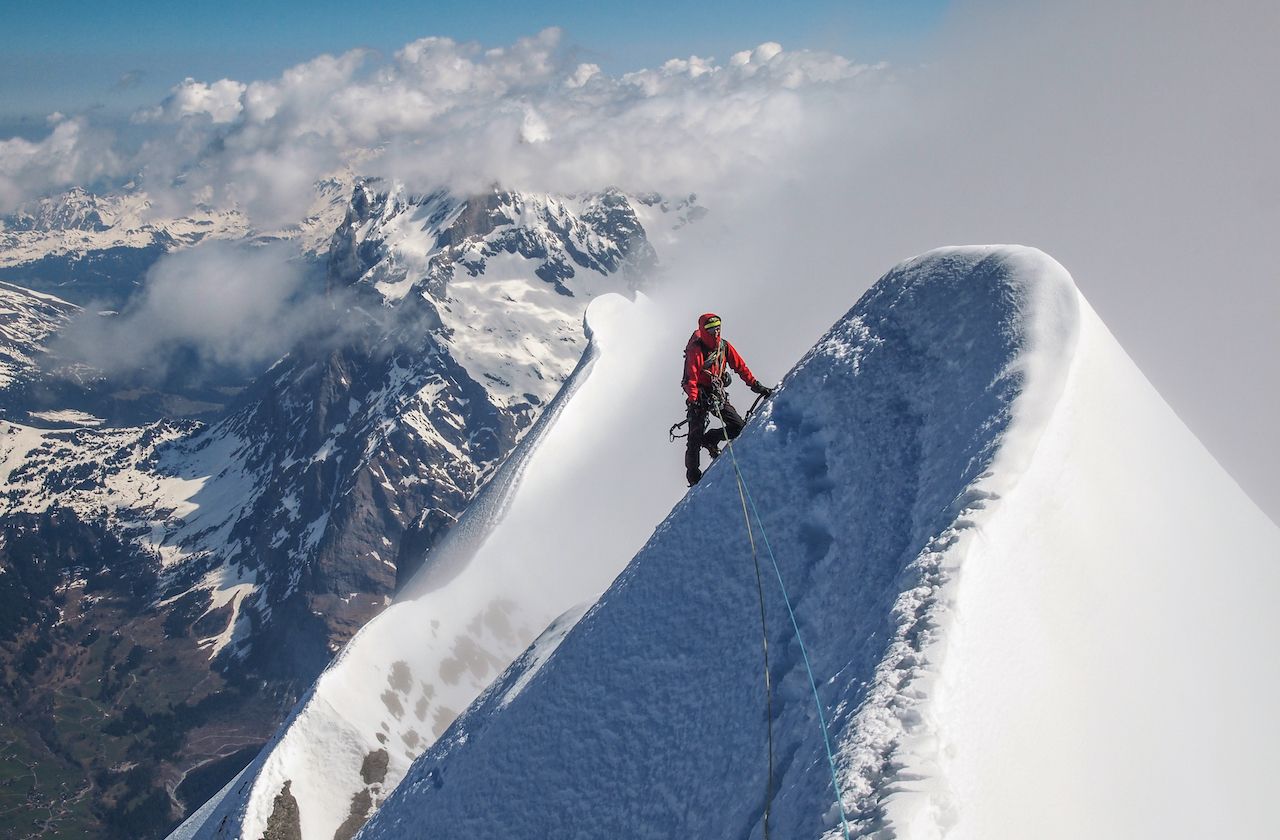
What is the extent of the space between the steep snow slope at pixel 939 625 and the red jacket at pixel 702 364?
3.12 meters

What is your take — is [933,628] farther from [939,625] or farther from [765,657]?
[765,657]

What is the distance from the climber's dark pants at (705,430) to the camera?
17.0m

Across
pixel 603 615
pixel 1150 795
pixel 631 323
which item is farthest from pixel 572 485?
pixel 1150 795

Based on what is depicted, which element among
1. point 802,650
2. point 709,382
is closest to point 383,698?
point 709,382

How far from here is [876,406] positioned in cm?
1241

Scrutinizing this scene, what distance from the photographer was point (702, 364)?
17.1 metres

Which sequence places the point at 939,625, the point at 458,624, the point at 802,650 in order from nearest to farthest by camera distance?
the point at 939,625, the point at 802,650, the point at 458,624

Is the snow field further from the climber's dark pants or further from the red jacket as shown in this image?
the red jacket

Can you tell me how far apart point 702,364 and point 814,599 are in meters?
7.13

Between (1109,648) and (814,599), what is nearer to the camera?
(1109,648)

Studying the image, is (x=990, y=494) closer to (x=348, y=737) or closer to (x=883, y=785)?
(x=883, y=785)

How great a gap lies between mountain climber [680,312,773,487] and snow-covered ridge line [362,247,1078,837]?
2.88m

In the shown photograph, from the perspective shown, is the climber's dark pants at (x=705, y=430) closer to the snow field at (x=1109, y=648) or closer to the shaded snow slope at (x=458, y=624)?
the shaded snow slope at (x=458, y=624)

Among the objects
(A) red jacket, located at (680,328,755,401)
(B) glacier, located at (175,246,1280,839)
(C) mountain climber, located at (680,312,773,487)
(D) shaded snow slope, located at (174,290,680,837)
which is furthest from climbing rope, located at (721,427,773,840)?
(D) shaded snow slope, located at (174,290,680,837)
